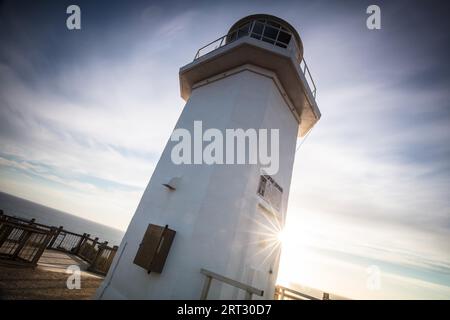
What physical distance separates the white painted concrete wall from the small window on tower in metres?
0.38

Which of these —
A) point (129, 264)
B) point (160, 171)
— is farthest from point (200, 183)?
point (129, 264)

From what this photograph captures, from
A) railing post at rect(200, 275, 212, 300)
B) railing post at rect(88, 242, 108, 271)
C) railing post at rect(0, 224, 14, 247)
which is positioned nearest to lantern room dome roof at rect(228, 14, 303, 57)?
railing post at rect(200, 275, 212, 300)

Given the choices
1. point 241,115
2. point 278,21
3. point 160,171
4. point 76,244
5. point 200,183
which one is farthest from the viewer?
point 76,244

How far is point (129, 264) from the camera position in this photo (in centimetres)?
679

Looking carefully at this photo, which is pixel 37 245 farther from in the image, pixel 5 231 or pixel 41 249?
pixel 5 231

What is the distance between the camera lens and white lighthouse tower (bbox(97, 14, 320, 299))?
592 cm

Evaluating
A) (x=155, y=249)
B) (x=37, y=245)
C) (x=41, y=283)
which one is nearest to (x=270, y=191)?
(x=155, y=249)

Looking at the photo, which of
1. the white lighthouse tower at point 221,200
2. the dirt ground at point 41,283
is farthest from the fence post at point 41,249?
the white lighthouse tower at point 221,200

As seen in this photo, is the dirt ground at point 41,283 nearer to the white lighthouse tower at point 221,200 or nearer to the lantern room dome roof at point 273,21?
the white lighthouse tower at point 221,200

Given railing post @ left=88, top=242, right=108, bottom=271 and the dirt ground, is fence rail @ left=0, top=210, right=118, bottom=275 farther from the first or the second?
the dirt ground

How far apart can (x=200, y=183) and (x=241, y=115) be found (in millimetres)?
2976

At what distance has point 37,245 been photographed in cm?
891
